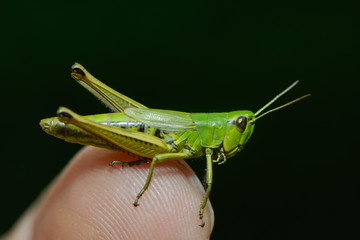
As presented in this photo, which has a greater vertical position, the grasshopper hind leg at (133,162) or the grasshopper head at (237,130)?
the grasshopper head at (237,130)

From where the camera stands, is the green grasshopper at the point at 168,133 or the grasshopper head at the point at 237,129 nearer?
the green grasshopper at the point at 168,133

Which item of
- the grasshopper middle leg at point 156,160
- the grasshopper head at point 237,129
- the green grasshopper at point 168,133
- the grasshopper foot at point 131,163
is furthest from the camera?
the grasshopper foot at point 131,163

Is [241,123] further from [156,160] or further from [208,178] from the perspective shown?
[156,160]

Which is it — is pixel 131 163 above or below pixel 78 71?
below

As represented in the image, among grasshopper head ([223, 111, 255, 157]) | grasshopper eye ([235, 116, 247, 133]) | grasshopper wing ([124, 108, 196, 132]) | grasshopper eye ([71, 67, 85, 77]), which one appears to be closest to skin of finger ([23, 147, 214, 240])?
grasshopper wing ([124, 108, 196, 132])

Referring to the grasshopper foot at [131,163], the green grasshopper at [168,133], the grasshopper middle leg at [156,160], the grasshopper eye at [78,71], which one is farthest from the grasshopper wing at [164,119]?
the grasshopper eye at [78,71]

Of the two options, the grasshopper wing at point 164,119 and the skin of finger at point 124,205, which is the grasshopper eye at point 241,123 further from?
the skin of finger at point 124,205

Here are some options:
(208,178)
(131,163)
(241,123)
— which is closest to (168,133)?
(131,163)

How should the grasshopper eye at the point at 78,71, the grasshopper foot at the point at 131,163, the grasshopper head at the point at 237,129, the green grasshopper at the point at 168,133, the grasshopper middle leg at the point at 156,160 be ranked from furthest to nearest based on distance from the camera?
the grasshopper eye at the point at 78,71 → the grasshopper foot at the point at 131,163 → the grasshopper head at the point at 237,129 → the green grasshopper at the point at 168,133 → the grasshopper middle leg at the point at 156,160
